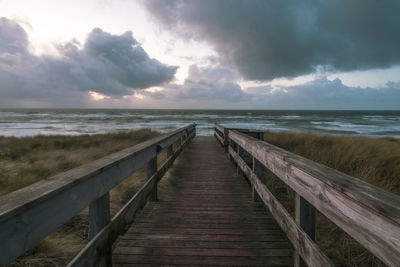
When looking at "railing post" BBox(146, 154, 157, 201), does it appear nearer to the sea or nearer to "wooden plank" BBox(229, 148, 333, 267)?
"wooden plank" BBox(229, 148, 333, 267)

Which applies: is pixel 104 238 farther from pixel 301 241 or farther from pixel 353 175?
pixel 353 175

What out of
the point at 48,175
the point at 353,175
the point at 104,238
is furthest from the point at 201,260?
the point at 48,175

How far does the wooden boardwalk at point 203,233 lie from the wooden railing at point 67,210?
429 millimetres

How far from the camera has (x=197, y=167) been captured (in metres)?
6.35

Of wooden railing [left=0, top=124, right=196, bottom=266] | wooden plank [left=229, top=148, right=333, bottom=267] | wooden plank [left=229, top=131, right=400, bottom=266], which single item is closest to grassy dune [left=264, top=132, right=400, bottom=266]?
wooden plank [left=229, top=148, right=333, bottom=267]

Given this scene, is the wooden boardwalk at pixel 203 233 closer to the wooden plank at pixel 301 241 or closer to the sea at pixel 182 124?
the wooden plank at pixel 301 241

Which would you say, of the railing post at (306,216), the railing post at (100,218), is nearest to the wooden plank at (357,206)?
the railing post at (306,216)

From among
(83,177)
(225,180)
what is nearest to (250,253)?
(83,177)

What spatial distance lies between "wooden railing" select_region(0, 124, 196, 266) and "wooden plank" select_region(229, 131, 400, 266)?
5.40 ft

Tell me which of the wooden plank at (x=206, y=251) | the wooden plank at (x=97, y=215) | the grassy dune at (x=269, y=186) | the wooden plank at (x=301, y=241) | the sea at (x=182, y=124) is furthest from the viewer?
the sea at (x=182, y=124)

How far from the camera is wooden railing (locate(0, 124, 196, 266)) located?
3.19 ft

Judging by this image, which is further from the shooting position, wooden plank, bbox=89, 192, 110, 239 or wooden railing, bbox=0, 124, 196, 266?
wooden plank, bbox=89, 192, 110, 239

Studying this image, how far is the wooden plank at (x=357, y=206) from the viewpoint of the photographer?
0.93 metres

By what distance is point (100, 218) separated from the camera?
1810mm
